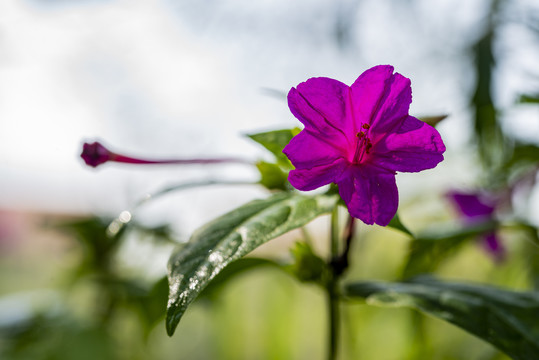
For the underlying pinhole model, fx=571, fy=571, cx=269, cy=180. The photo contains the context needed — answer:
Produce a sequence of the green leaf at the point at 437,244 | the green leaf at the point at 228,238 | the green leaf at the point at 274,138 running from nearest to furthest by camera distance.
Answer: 1. the green leaf at the point at 228,238
2. the green leaf at the point at 274,138
3. the green leaf at the point at 437,244

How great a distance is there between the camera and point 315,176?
0.37 meters

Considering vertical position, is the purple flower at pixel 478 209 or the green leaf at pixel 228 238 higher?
the purple flower at pixel 478 209

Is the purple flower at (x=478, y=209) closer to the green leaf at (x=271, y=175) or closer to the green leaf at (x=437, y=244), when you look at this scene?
the green leaf at (x=437, y=244)

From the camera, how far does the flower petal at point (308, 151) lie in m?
0.36

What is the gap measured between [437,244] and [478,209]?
5.1 inches

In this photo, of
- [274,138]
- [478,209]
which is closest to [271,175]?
[274,138]

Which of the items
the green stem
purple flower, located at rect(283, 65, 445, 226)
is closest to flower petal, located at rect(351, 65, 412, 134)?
purple flower, located at rect(283, 65, 445, 226)

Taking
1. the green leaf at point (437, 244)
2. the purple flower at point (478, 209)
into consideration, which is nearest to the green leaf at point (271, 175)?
the green leaf at point (437, 244)

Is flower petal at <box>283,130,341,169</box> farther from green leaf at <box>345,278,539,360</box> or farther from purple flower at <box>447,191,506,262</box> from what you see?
purple flower at <box>447,191,506,262</box>

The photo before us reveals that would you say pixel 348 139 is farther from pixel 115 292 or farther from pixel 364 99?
pixel 115 292

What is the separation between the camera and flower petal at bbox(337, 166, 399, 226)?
0.35m

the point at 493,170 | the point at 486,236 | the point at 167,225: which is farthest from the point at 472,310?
the point at 167,225

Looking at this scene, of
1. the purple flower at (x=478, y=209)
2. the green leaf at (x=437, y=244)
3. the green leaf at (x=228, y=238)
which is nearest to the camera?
the green leaf at (x=228, y=238)

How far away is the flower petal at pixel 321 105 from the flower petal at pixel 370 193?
0.03 m
